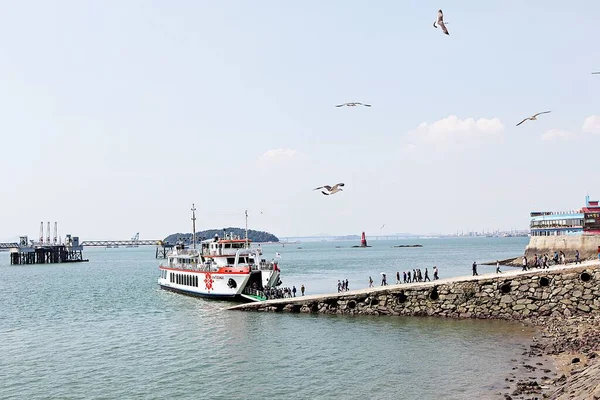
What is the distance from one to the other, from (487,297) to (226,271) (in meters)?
23.4

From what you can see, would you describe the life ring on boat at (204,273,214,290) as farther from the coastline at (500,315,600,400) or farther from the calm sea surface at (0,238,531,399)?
the coastline at (500,315,600,400)

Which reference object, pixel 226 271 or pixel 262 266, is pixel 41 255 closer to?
pixel 226 271

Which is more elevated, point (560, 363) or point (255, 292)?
point (255, 292)

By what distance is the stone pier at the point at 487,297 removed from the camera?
3897 cm

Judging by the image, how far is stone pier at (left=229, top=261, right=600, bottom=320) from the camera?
39.0m

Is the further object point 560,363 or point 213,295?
point 213,295

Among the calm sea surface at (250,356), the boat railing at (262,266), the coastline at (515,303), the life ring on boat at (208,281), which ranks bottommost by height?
the calm sea surface at (250,356)

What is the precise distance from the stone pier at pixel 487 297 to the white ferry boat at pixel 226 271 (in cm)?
741

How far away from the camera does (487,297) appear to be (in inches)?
1599

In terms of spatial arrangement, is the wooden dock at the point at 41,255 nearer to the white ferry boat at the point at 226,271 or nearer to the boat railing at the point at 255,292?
the white ferry boat at the point at 226,271

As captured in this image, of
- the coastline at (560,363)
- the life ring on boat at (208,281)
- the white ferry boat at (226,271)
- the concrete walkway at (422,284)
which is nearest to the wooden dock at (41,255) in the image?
the white ferry boat at (226,271)

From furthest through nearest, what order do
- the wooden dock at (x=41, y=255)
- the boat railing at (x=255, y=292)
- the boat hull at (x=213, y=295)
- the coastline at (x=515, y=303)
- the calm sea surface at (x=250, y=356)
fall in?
the wooden dock at (x=41, y=255)
the boat hull at (x=213, y=295)
the boat railing at (x=255, y=292)
the coastline at (x=515, y=303)
the calm sea surface at (x=250, y=356)

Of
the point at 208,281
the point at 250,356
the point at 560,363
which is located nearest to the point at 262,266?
the point at 208,281

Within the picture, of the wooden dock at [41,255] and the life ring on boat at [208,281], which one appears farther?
the wooden dock at [41,255]
